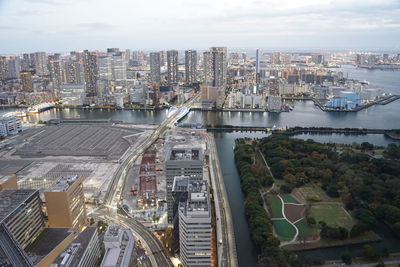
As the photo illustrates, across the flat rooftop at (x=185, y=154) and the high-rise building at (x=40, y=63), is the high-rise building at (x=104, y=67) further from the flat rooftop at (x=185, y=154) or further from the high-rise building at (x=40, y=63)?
the flat rooftop at (x=185, y=154)

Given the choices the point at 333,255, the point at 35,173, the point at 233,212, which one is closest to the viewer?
the point at 333,255

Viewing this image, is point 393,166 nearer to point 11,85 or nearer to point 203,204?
point 203,204

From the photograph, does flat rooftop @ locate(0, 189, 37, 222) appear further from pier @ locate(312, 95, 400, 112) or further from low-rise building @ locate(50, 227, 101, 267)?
pier @ locate(312, 95, 400, 112)

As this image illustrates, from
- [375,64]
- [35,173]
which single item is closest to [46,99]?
[35,173]

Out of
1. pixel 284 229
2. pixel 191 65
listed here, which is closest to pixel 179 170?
pixel 284 229

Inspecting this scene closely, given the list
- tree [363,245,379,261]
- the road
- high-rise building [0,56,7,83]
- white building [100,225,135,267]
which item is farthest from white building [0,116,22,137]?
high-rise building [0,56,7,83]

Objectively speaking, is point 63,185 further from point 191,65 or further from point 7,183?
point 191,65

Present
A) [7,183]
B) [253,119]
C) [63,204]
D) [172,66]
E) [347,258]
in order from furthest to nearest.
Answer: [172,66]
[253,119]
[7,183]
[63,204]
[347,258]
